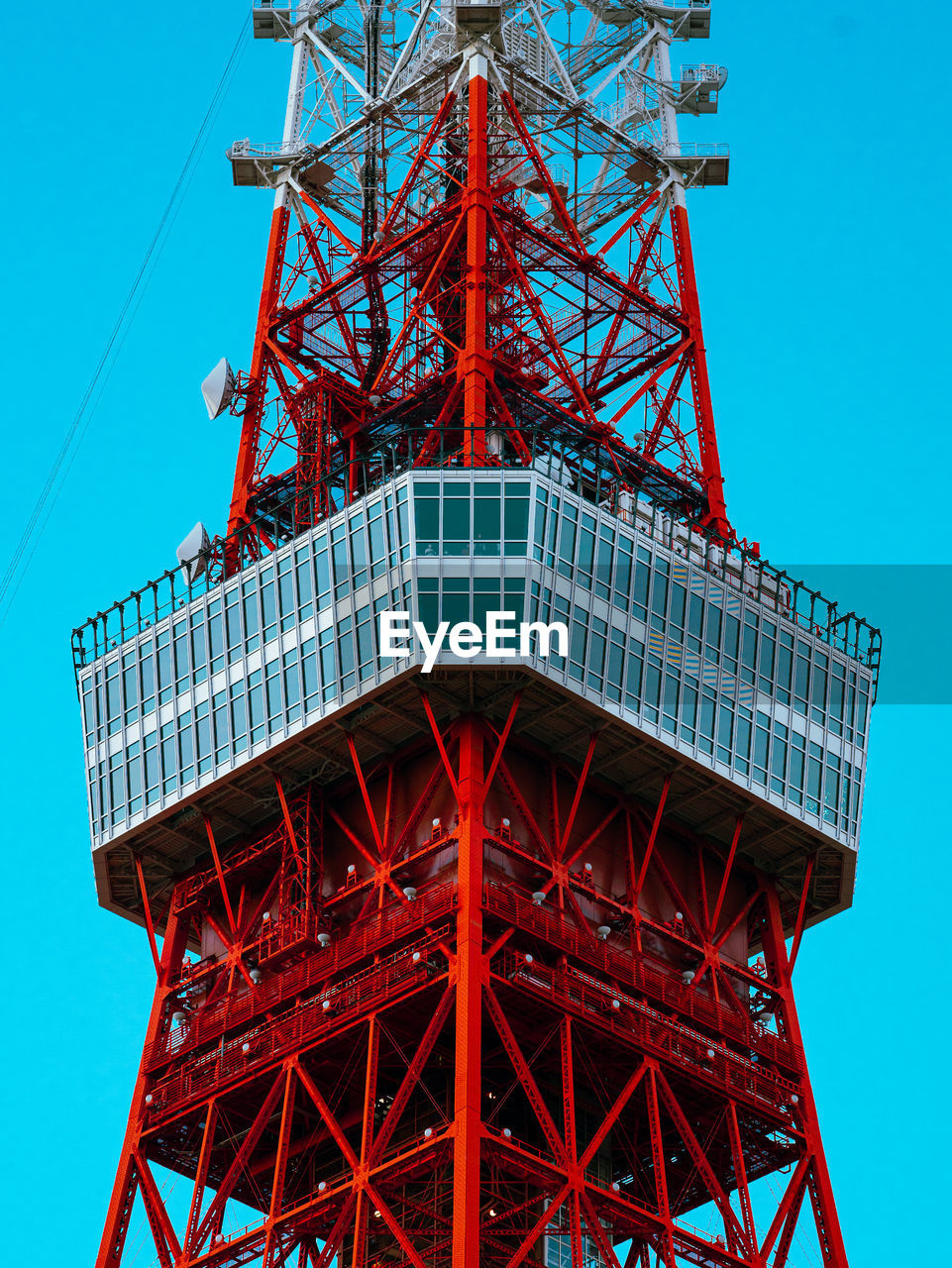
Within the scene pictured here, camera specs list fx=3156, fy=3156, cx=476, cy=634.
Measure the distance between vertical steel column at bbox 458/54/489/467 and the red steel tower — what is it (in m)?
0.19

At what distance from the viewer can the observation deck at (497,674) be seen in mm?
106750

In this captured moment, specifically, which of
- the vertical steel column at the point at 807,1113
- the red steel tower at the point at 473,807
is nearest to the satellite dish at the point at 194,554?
the red steel tower at the point at 473,807

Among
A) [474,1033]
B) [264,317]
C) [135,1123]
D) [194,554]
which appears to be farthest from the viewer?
[264,317]

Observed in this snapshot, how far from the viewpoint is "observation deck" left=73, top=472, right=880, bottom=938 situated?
350 feet

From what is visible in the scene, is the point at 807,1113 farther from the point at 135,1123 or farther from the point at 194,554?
the point at 194,554

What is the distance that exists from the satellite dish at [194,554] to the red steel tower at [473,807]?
0.47 metres

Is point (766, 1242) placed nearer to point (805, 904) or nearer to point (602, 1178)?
point (602, 1178)

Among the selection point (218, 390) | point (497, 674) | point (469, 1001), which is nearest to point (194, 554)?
point (218, 390)

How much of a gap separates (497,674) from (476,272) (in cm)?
1954

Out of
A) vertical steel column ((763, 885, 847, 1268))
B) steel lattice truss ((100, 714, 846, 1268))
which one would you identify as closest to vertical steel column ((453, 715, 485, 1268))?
steel lattice truss ((100, 714, 846, 1268))

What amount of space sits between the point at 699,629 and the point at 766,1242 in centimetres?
2168

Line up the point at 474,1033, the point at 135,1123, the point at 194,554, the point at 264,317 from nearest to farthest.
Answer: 1. the point at 474,1033
2. the point at 135,1123
3. the point at 194,554
4. the point at 264,317

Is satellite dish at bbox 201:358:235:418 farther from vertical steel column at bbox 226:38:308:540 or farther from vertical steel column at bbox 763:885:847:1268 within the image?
vertical steel column at bbox 763:885:847:1268

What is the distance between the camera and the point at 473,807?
104812 millimetres
